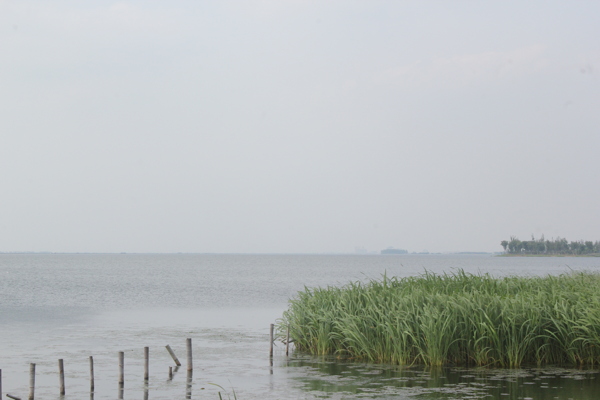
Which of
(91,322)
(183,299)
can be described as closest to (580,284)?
(91,322)

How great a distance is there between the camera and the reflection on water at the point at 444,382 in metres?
15.3

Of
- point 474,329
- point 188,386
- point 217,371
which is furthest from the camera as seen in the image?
point 217,371

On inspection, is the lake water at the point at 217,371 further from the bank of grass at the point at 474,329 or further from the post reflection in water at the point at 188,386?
the bank of grass at the point at 474,329

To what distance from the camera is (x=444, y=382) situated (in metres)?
16.5

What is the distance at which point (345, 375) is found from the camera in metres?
17.8

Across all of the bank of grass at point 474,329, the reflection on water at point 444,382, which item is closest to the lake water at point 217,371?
the reflection on water at point 444,382

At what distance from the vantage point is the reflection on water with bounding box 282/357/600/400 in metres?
15.3

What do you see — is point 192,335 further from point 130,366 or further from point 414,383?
point 414,383

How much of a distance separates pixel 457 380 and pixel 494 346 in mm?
2054

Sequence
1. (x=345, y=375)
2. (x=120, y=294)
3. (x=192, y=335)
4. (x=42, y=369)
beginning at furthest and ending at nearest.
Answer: (x=120, y=294) < (x=192, y=335) < (x=42, y=369) < (x=345, y=375)

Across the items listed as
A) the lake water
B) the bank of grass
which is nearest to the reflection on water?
the lake water

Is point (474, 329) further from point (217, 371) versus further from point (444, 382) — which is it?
→ point (217, 371)

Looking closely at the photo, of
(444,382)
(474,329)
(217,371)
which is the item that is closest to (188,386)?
(217,371)

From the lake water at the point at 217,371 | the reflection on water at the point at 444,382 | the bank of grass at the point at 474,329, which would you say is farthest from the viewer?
the bank of grass at the point at 474,329
